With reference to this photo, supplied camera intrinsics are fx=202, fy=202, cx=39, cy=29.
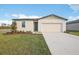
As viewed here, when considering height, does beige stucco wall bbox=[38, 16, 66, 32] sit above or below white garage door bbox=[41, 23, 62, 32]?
above

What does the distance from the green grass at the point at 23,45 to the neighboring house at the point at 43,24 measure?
14.3 inches

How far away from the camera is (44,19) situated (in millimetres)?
8148

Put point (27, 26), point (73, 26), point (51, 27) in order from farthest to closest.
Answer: point (51, 27), point (27, 26), point (73, 26)

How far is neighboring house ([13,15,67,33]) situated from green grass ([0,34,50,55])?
36cm

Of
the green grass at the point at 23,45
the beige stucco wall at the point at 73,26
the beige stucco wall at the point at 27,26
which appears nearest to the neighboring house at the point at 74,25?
the beige stucco wall at the point at 73,26

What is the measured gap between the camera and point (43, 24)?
8398 millimetres

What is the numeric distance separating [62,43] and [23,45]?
150 cm

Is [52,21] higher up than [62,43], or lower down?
higher up

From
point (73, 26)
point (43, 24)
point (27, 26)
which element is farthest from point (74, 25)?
point (27, 26)

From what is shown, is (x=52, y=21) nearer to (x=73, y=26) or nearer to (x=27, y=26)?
(x=73, y=26)

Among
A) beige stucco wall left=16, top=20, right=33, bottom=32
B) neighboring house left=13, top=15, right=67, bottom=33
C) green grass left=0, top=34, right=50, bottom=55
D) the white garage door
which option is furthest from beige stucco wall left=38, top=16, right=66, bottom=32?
green grass left=0, top=34, right=50, bottom=55

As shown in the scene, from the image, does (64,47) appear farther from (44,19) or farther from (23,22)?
(23,22)

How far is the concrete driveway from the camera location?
24.6 feet

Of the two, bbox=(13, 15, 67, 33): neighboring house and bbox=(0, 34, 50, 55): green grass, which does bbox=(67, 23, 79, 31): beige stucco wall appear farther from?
bbox=(0, 34, 50, 55): green grass
